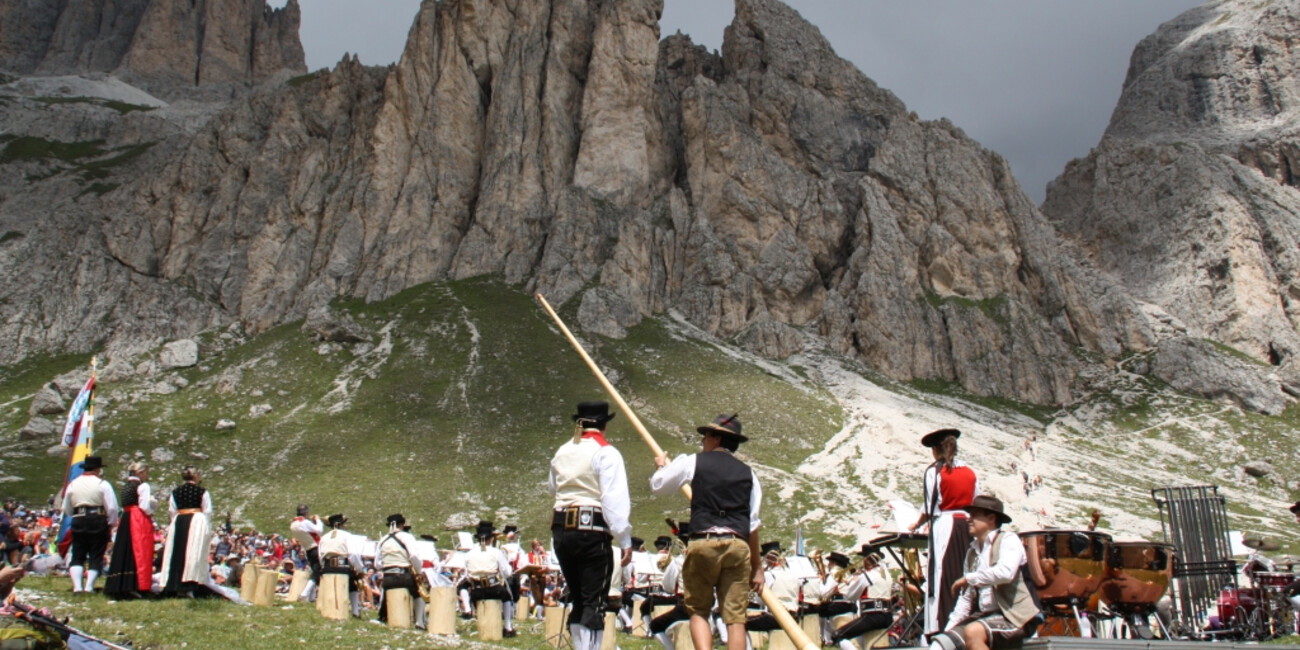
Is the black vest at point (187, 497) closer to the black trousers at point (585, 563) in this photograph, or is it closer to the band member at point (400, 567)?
the band member at point (400, 567)

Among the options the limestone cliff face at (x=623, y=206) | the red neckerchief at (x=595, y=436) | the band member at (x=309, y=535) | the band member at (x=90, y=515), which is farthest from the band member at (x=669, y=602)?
the limestone cliff face at (x=623, y=206)

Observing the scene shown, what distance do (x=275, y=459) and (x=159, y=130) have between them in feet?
329

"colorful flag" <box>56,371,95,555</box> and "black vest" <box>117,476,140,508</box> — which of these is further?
"colorful flag" <box>56,371,95,555</box>

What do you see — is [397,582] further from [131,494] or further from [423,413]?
[423,413]

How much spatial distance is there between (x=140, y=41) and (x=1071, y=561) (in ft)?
676

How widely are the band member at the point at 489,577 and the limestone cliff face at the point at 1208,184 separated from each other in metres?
108

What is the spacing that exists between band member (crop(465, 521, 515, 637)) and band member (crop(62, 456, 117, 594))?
21.7 feet

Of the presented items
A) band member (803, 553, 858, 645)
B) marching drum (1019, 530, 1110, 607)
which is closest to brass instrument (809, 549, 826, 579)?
band member (803, 553, 858, 645)

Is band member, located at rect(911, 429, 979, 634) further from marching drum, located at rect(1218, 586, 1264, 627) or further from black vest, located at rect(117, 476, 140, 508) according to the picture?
black vest, located at rect(117, 476, 140, 508)

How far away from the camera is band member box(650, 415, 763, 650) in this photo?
355 inches

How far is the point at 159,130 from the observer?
140 metres

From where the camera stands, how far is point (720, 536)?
9.04m

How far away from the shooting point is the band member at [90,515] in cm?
1639

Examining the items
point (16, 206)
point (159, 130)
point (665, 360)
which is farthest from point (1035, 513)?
point (159, 130)
